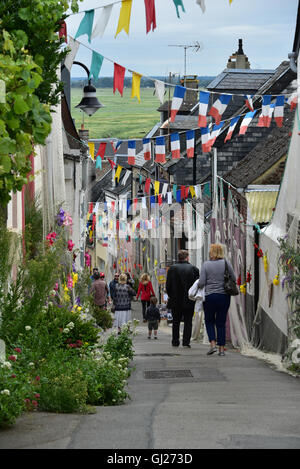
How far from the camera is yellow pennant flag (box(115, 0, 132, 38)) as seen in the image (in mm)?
10609

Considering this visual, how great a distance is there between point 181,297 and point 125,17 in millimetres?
5832

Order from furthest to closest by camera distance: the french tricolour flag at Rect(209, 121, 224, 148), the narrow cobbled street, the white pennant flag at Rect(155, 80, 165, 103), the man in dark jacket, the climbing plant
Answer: the french tricolour flag at Rect(209, 121, 224, 148) < the man in dark jacket < the white pennant flag at Rect(155, 80, 165, 103) < the narrow cobbled street < the climbing plant

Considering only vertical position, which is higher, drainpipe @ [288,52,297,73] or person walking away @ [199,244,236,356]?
drainpipe @ [288,52,297,73]

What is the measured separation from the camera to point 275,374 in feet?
35.0

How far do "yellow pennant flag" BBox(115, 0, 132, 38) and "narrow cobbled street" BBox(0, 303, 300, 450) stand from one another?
4.15 metres

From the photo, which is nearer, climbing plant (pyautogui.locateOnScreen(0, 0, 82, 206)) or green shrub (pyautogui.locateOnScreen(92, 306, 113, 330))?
climbing plant (pyautogui.locateOnScreen(0, 0, 82, 206))

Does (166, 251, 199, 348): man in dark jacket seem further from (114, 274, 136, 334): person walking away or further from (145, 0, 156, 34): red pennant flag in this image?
(145, 0, 156, 34): red pennant flag

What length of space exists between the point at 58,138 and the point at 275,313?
164 inches

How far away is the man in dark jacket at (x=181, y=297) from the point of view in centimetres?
1502

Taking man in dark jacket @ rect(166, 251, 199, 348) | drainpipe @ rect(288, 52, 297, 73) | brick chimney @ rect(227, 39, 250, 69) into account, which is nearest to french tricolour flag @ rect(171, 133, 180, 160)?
man in dark jacket @ rect(166, 251, 199, 348)

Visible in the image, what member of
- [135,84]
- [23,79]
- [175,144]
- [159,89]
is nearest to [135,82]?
[135,84]

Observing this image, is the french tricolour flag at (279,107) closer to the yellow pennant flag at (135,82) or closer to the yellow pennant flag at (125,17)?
the yellow pennant flag at (135,82)

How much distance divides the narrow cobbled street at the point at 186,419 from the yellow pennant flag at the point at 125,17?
415cm

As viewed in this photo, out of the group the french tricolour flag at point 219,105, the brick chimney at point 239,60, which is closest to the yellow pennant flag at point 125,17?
the french tricolour flag at point 219,105
